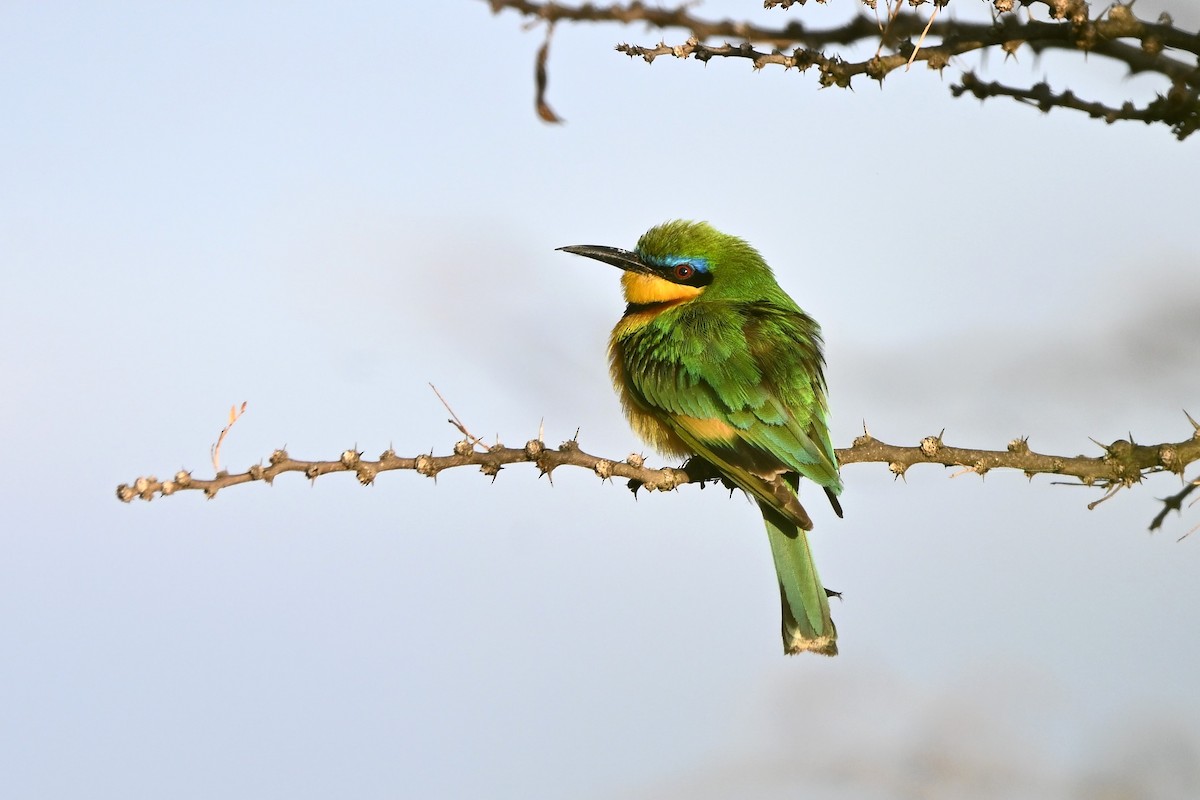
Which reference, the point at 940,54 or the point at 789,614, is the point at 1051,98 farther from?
the point at 789,614

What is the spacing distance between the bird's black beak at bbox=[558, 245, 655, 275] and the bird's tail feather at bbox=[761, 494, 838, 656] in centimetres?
136

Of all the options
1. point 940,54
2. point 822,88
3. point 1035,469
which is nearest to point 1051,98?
point 940,54

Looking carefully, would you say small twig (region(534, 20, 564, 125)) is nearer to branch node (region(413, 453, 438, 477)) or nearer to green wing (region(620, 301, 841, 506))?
branch node (region(413, 453, 438, 477))

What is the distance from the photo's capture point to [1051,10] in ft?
6.48

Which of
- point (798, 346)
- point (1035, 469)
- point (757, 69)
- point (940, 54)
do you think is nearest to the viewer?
point (940, 54)

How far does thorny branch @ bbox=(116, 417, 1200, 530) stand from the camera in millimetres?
2497

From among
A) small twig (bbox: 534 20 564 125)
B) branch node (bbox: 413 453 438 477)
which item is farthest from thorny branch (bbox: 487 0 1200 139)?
branch node (bbox: 413 453 438 477)

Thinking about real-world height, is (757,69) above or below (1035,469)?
above

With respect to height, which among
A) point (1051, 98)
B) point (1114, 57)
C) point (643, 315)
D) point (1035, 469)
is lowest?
point (1035, 469)

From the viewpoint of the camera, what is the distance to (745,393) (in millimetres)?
3869

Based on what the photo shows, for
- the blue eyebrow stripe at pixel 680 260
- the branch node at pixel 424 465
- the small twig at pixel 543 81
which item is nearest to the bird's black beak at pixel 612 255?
the blue eyebrow stripe at pixel 680 260

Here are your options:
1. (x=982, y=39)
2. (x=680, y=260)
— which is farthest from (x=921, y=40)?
(x=680, y=260)

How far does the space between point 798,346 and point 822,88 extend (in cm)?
192

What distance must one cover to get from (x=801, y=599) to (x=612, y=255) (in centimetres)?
169
